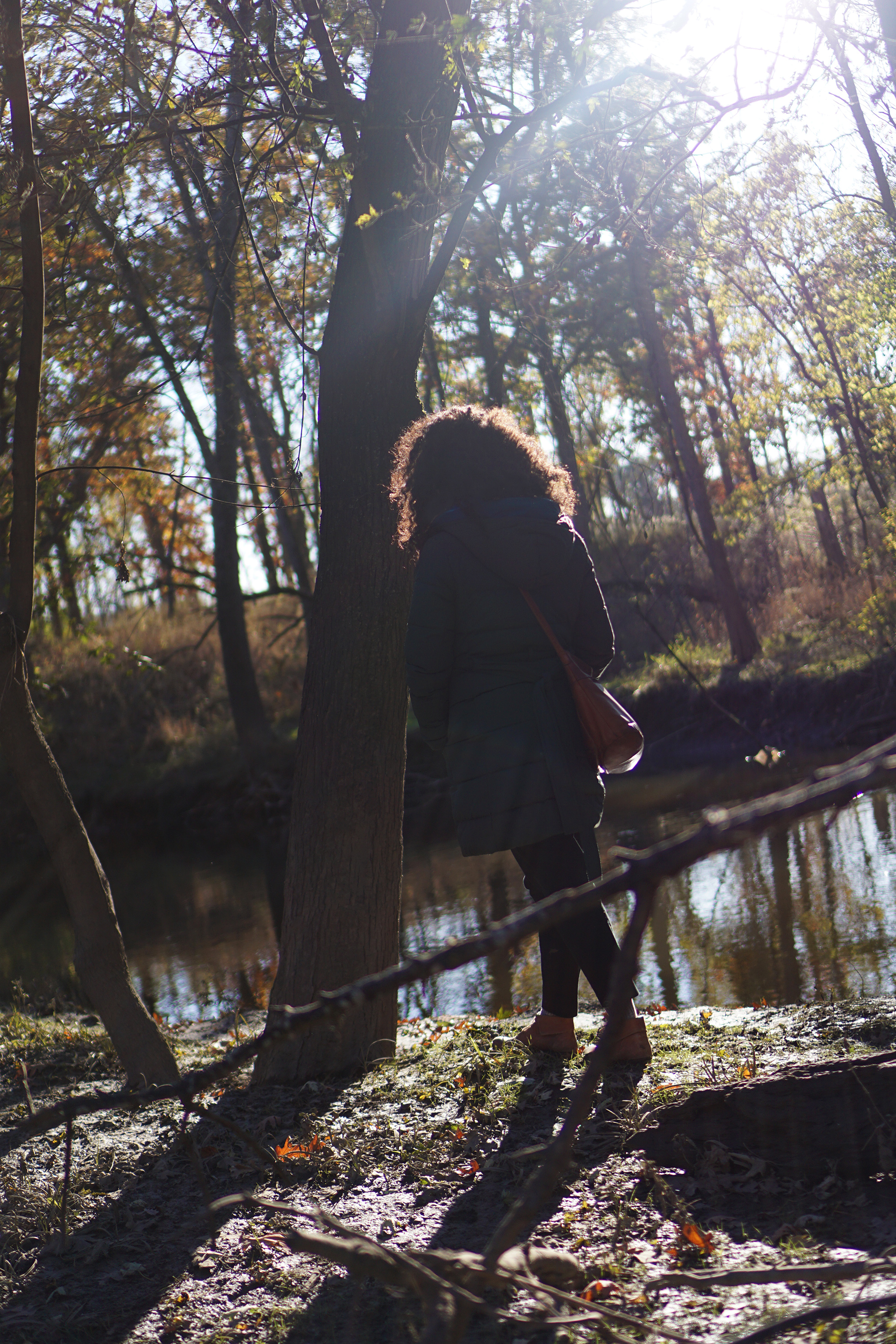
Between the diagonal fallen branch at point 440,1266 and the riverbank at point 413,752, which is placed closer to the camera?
the diagonal fallen branch at point 440,1266

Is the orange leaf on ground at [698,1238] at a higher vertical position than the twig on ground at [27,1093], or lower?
lower

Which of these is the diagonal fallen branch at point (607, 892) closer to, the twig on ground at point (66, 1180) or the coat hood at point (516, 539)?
the twig on ground at point (66, 1180)

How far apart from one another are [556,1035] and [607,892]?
2.85 m

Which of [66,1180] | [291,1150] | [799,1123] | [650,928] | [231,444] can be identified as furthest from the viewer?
[231,444]

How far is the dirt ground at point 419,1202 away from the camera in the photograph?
2.01 m

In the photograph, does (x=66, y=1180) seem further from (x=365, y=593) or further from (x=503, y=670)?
(x=365, y=593)

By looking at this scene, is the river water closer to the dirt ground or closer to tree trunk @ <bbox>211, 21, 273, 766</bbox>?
the dirt ground

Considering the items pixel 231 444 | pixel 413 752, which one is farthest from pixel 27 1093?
pixel 413 752

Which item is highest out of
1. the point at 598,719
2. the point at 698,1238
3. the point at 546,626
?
the point at 546,626

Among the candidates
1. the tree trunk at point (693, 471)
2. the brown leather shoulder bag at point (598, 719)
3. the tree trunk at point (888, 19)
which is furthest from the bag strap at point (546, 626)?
the tree trunk at point (693, 471)

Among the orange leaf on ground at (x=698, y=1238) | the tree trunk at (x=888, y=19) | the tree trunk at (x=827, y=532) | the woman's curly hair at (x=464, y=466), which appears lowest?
the orange leaf on ground at (x=698, y=1238)

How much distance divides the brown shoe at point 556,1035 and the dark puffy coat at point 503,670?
28.0 inches

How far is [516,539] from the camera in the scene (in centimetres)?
341

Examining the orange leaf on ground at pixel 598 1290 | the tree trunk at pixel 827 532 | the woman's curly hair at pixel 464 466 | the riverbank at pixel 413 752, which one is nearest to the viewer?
the orange leaf on ground at pixel 598 1290
